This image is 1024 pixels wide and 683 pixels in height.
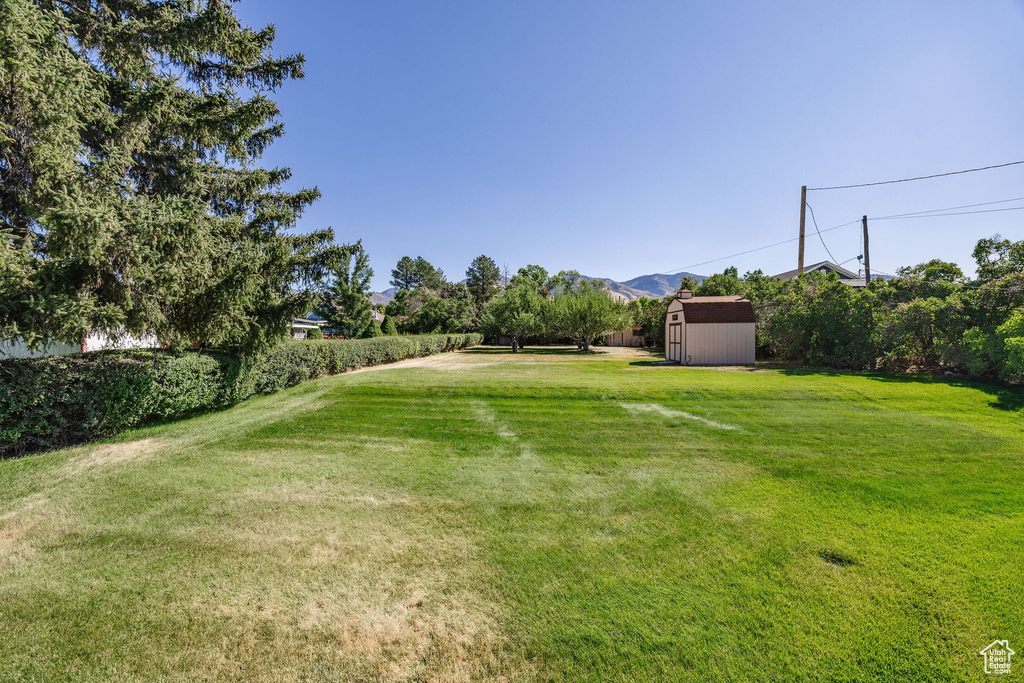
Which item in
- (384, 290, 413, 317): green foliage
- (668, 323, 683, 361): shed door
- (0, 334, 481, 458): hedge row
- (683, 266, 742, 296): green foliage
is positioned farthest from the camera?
(384, 290, 413, 317): green foliage

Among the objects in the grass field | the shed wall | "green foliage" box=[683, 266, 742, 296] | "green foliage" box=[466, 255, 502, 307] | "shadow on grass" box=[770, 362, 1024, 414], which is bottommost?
the grass field

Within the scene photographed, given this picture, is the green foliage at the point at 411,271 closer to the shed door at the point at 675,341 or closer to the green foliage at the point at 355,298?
the green foliage at the point at 355,298

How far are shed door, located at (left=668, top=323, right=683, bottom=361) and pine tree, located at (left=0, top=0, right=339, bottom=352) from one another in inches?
614

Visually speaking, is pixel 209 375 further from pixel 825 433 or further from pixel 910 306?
pixel 910 306

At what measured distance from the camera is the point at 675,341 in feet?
63.3

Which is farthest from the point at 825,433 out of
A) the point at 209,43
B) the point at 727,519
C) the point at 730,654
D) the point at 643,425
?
the point at 209,43

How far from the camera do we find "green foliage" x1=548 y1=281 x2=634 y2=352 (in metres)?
26.5

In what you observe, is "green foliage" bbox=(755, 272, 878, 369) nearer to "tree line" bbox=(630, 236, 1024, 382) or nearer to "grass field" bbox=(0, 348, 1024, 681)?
"tree line" bbox=(630, 236, 1024, 382)

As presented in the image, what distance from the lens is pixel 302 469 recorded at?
525cm

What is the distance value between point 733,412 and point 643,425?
2225 millimetres

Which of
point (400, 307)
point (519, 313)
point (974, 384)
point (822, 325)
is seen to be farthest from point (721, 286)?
point (400, 307)

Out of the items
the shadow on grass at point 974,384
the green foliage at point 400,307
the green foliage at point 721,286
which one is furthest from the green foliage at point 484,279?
the shadow on grass at point 974,384

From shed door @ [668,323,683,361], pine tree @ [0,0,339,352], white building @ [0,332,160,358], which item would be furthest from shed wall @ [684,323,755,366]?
white building @ [0,332,160,358]

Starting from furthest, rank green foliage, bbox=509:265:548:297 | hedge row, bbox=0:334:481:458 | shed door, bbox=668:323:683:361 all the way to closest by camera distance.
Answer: green foliage, bbox=509:265:548:297 < shed door, bbox=668:323:683:361 < hedge row, bbox=0:334:481:458
